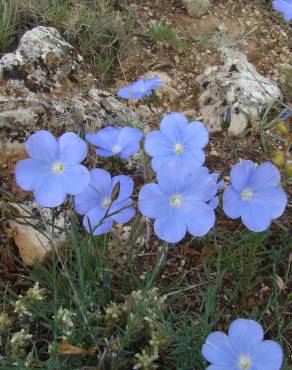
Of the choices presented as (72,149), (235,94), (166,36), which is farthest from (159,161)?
(166,36)

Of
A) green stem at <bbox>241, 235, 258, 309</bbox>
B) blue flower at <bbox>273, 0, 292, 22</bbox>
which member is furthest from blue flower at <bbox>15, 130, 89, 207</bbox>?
blue flower at <bbox>273, 0, 292, 22</bbox>

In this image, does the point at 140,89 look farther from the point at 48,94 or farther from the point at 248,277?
the point at 248,277

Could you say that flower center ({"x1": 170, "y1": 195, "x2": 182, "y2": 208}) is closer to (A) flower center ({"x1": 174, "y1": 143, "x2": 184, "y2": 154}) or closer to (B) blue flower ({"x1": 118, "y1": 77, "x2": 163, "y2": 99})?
(A) flower center ({"x1": 174, "y1": 143, "x2": 184, "y2": 154})

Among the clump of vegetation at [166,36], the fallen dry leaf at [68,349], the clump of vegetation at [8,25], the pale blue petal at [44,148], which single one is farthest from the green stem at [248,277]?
the clump of vegetation at [8,25]

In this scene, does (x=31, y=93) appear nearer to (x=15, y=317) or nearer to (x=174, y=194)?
(x=15, y=317)

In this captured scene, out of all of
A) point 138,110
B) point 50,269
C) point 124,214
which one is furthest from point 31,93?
point 124,214

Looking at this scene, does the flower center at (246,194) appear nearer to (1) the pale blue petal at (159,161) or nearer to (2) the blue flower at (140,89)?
(1) the pale blue petal at (159,161)

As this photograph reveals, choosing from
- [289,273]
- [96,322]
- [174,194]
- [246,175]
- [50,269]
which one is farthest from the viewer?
[289,273]
